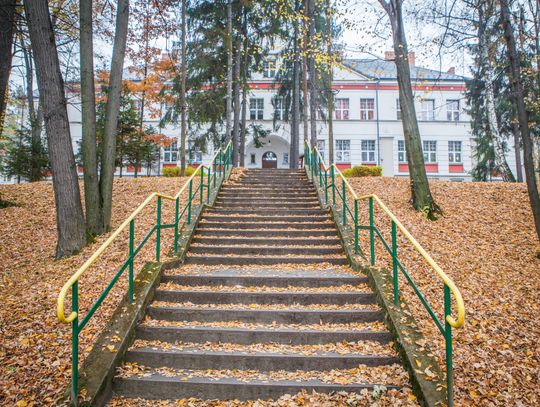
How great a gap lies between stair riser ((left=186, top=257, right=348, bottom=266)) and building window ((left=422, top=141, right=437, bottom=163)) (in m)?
23.7

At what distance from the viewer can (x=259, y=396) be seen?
347 cm

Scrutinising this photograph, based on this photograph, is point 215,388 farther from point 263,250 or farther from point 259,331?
point 263,250

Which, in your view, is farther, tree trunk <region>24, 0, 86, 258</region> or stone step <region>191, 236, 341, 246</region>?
stone step <region>191, 236, 341, 246</region>

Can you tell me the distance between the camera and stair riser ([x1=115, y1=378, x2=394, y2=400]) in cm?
347

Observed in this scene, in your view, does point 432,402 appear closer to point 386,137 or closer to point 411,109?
point 411,109

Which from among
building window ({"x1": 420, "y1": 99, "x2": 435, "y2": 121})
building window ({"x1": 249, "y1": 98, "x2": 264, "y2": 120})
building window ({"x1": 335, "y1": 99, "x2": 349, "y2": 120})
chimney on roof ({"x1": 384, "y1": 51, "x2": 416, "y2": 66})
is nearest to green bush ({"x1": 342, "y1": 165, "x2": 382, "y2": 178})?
chimney on roof ({"x1": 384, "y1": 51, "x2": 416, "y2": 66})

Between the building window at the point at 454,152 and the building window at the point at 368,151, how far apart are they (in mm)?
5893

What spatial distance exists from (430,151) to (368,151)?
4.81 metres

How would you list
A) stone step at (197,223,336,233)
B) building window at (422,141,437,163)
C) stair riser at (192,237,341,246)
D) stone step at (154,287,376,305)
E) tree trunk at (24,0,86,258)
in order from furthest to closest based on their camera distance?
building window at (422,141,437,163)
stone step at (197,223,336,233)
stair riser at (192,237,341,246)
tree trunk at (24,0,86,258)
stone step at (154,287,376,305)

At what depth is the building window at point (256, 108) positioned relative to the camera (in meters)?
27.2

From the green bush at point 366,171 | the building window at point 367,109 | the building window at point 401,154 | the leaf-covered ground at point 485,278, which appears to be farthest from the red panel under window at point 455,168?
the leaf-covered ground at point 485,278

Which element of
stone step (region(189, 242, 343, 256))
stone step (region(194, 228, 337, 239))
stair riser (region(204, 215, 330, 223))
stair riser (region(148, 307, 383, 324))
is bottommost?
stair riser (region(148, 307, 383, 324))

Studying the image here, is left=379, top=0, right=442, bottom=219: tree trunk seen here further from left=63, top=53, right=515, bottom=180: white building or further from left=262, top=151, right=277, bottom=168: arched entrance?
left=262, top=151, right=277, bottom=168: arched entrance

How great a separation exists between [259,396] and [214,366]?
619 mm
